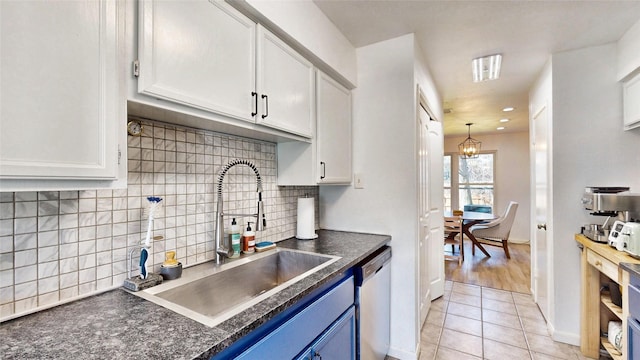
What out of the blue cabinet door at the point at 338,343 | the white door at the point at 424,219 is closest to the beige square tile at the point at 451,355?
the white door at the point at 424,219

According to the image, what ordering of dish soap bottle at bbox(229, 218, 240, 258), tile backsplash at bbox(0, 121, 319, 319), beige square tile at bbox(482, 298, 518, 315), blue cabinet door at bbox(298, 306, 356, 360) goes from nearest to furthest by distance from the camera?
tile backsplash at bbox(0, 121, 319, 319), blue cabinet door at bbox(298, 306, 356, 360), dish soap bottle at bbox(229, 218, 240, 258), beige square tile at bbox(482, 298, 518, 315)

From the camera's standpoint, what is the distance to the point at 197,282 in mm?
1205

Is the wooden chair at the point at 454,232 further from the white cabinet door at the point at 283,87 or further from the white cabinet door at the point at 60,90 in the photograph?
the white cabinet door at the point at 60,90

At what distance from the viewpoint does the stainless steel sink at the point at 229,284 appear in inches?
39.0

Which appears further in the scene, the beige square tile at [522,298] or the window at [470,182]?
the window at [470,182]

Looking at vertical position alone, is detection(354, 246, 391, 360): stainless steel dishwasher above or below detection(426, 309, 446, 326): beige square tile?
above

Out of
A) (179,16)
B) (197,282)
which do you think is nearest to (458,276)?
(197,282)

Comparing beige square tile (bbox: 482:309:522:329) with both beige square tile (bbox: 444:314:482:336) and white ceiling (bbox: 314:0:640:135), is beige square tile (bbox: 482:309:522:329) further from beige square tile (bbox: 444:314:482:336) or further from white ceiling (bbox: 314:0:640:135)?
white ceiling (bbox: 314:0:640:135)

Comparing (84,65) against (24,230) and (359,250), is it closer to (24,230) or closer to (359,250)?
(24,230)

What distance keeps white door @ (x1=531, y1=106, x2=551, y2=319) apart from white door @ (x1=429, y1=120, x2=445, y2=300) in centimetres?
89

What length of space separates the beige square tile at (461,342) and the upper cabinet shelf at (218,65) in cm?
206

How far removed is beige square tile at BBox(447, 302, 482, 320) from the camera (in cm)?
268

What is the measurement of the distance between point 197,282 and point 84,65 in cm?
89

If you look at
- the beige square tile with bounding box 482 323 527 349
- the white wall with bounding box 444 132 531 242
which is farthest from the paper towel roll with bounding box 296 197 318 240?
the white wall with bounding box 444 132 531 242
